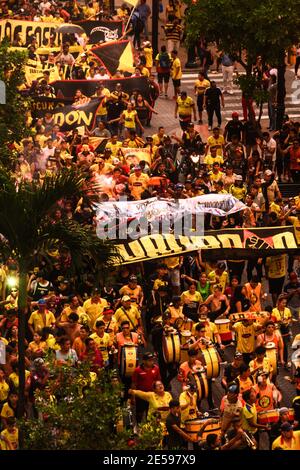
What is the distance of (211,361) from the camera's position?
24125 millimetres

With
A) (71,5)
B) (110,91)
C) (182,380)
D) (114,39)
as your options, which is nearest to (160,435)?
(182,380)

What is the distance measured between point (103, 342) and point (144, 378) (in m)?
1.47

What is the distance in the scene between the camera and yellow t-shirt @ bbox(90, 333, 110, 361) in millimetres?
24531

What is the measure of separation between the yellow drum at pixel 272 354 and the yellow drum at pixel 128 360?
1967 mm

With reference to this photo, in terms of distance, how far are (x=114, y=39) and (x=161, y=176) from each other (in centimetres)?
1156

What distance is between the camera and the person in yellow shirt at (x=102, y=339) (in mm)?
24562

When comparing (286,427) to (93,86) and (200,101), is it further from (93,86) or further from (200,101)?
(200,101)

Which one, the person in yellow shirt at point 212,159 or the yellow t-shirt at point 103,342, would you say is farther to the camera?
the person in yellow shirt at point 212,159

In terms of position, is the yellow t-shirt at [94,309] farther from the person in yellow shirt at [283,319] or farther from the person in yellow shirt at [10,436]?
the person in yellow shirt at [10,436]

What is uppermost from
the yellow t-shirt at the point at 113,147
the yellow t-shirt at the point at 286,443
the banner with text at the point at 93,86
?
the banner with text at the point at 93,86

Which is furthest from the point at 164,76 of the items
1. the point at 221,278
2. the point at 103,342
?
the point at 103,342

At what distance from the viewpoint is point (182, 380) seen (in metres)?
23.8

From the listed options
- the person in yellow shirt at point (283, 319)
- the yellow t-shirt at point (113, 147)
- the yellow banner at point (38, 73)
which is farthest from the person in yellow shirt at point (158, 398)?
the yellow banner at point (38, 73)
